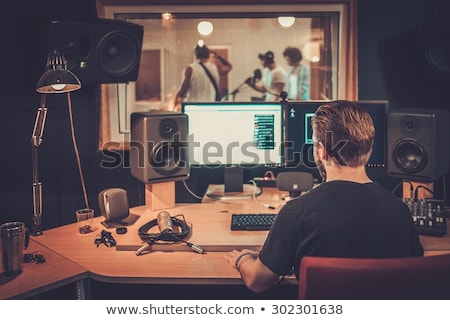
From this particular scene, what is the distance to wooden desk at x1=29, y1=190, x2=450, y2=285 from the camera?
6.00 ft

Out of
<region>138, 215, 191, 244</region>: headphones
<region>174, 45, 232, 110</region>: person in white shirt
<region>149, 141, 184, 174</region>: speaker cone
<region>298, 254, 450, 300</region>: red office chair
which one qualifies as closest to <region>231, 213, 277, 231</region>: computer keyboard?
<region>138, 215, 191, 244</region>: headphones

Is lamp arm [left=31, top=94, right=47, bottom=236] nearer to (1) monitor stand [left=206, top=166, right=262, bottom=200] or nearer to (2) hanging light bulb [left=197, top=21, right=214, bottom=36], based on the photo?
(1) monitor stand [left=206, top=166, right=262, bottom=200]

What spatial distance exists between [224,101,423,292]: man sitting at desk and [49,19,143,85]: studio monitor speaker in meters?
1.33

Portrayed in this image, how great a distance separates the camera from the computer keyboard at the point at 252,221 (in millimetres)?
2238

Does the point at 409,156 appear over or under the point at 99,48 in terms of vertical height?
under

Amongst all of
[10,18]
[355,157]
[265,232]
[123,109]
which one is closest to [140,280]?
[265,232]

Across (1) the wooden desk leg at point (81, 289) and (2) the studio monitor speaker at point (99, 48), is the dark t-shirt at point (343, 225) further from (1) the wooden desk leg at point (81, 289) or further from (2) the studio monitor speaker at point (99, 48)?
(2) the studio monitor speaker at point (99, 48)

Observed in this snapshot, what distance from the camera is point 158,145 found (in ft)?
8.25

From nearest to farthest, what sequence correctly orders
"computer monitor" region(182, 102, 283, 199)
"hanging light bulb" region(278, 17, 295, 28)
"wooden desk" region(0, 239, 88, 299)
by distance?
"wooden desk" region(0, 239, 88, 299)
"computer monitor" region(182, 102, 283, 199)
"hanging light bulb" region(278, 17, 295, 28)

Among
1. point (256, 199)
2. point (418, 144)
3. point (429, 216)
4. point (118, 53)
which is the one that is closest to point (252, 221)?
point (256, 199)

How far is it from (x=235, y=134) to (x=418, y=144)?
868mm

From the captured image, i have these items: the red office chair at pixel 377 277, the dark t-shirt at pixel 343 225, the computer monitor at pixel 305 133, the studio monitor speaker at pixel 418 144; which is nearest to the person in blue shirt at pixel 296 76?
the computer monitor at pixel 305 133

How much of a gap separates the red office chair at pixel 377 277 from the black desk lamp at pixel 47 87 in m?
1.35

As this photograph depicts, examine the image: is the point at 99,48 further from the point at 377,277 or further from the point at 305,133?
the point at 377,277
